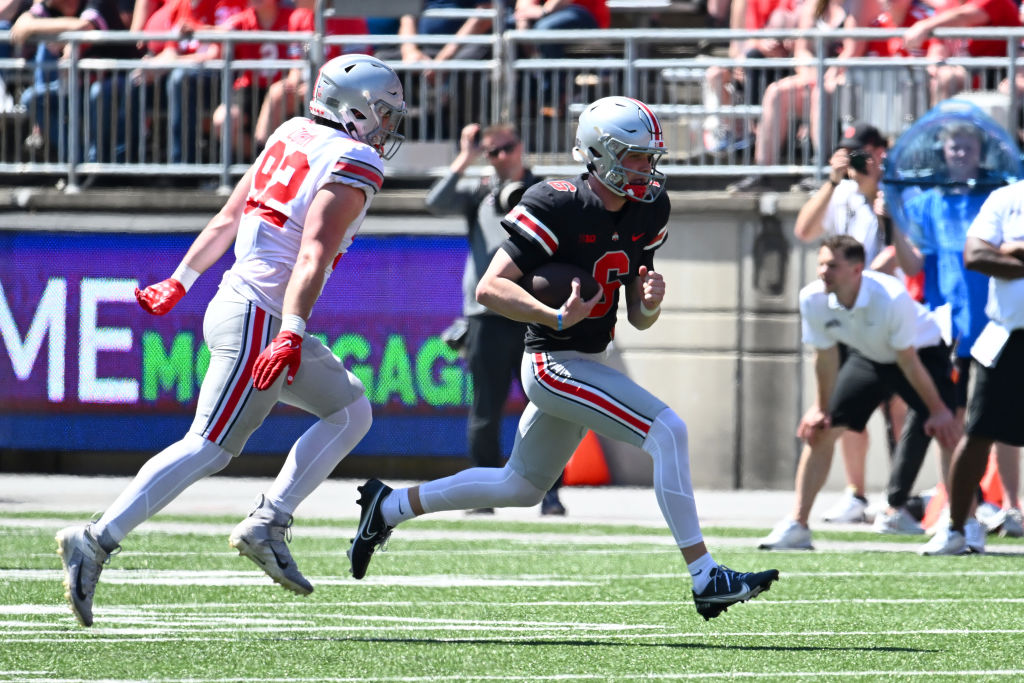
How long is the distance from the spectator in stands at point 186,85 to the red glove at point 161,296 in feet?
22.9

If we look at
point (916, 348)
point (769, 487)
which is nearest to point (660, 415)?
point (916, 348)

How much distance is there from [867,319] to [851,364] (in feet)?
1.14

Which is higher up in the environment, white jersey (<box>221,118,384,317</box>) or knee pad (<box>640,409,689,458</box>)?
white jersey (<box>221,118,384,317</box>)

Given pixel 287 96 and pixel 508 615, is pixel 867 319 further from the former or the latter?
pixel 287 96

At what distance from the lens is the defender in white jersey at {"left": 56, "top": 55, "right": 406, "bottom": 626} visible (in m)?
6.29

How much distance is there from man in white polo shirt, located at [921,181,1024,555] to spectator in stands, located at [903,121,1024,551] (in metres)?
1.42

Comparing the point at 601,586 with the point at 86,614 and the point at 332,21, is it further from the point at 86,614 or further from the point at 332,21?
the point at 332,21

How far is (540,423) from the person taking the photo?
6.69 m

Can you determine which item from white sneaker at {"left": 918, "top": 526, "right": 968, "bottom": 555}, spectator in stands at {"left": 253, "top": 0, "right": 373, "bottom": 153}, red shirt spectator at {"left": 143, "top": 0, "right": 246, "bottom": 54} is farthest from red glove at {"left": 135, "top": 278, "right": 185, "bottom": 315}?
red shirt spectator at {"left": 143, "top": 0, "right": 246, "bottom": 54}

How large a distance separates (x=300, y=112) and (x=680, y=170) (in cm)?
274

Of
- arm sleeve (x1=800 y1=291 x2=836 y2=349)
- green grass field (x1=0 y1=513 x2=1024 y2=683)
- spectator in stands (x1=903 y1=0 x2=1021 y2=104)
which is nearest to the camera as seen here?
green grass field (x1=0 y1=513 x2=1024 y2=683)

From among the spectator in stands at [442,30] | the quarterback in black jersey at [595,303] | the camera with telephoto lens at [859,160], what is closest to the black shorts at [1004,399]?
the camera with telephoto lens at [859,160]

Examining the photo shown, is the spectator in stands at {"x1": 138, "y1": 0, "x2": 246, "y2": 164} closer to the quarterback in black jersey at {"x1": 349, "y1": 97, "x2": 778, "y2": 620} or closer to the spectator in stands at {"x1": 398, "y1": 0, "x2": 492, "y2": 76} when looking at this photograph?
the spectator in stands at {"x1": 398, "y1": 0, "x2": 492, "y2": 76}

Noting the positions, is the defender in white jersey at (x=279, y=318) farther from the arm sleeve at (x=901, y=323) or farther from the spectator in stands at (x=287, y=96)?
the spectator in stands at (x=287, y=96)
